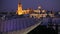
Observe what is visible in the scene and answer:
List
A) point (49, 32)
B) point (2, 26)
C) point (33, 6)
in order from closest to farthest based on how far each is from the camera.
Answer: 1. point (2, 26)
2. point (49, 32)
3. point (33, 6)

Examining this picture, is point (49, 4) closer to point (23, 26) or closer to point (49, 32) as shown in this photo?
point (49, 32)

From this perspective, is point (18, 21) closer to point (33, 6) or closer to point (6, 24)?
point (6, 24)

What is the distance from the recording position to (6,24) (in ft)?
4.40

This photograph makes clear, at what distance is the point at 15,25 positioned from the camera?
4.45 feet

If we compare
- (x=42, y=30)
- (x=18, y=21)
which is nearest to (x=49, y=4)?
(x=42, y=30)

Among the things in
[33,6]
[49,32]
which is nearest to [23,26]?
[49,32]

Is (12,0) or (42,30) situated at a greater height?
(12,0)

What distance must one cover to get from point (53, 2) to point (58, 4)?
18 cm

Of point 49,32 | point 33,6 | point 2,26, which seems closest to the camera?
point 2,26

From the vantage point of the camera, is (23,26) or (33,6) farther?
(33,6)

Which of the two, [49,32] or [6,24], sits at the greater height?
[6,24]

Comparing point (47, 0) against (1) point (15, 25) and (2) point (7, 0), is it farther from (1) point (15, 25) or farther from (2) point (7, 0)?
(1) point (15, 25)

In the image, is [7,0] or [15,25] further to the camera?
[7,0]

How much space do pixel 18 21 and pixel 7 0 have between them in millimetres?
4725
